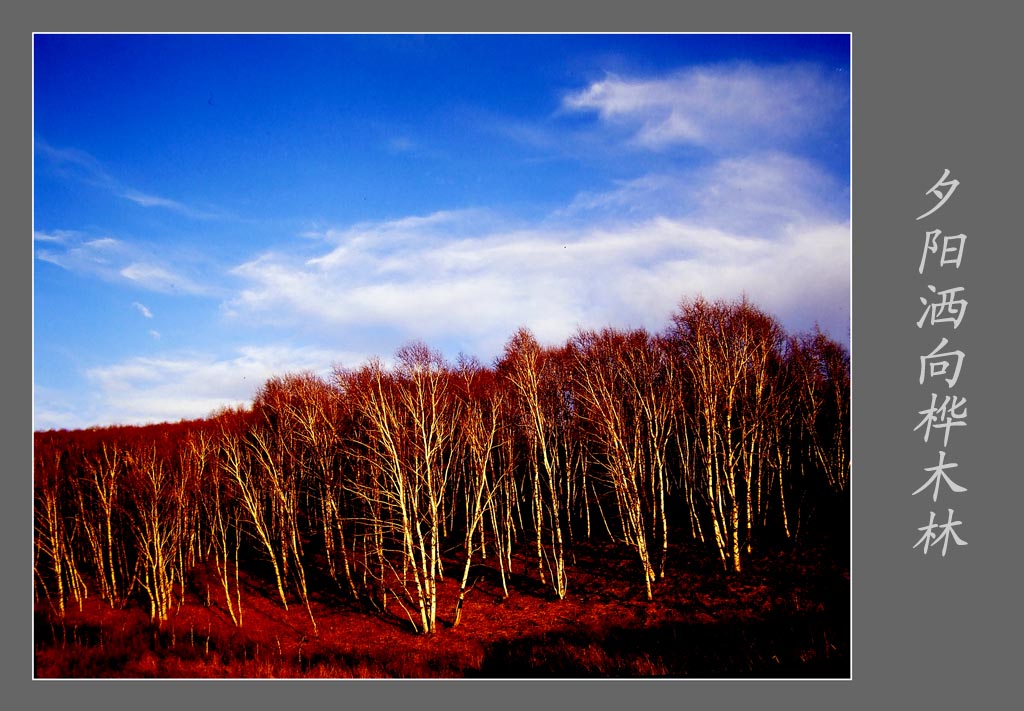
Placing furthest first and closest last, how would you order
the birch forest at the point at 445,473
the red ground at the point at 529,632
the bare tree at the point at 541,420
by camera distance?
the bare tree at the point at 541,420, the birch forest at the point at 445,473, the red ground at the point at 529,632

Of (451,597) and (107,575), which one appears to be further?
(107,575)

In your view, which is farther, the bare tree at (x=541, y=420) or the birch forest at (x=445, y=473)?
the bare tree at (x=541, y=420)

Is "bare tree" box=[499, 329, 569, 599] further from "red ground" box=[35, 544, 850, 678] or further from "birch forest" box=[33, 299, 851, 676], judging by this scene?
"red ground" box=[35, 544, 850, 678]

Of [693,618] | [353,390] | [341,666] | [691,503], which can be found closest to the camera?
[341,666]

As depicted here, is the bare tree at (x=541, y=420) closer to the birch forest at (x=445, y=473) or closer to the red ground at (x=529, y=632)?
the birch forest at (x=445, y=473)

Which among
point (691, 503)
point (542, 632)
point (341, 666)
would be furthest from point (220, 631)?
point (691, 503)

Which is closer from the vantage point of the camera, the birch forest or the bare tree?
the birch forest

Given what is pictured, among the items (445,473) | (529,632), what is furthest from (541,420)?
(529,632)

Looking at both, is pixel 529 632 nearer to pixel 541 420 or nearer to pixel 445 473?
pixel 445 473

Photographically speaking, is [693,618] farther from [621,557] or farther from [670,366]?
[670,366]

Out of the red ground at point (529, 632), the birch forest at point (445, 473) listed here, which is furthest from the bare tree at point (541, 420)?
the red ground at point (529, 632)

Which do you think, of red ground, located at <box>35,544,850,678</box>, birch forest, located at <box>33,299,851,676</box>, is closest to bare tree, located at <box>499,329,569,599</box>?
birch forest, located at <box>33,299,851,676</box>

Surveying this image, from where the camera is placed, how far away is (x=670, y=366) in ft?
78.1

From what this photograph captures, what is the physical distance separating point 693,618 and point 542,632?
4705mm
